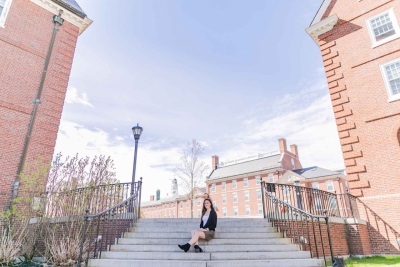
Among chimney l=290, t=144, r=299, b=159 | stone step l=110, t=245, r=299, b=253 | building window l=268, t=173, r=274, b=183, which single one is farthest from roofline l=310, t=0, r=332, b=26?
chimney l=290, t=144, r=299, b=159

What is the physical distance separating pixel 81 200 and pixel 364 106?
12.2 m

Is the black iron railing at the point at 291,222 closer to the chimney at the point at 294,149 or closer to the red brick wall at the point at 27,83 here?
the red brick wall at the point at 27,83

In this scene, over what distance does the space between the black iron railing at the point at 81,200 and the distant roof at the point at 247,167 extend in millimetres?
38832

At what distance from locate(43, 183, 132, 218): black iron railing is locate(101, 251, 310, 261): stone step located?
1979mm

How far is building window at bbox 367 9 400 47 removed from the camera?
11.3 metres

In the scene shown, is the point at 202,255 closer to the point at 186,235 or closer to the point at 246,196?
the point at 186,235

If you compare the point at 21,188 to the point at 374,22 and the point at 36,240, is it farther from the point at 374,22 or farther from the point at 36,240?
the point at 374,22

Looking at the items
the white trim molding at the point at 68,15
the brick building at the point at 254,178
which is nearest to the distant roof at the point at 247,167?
the brick building at the point at 254,178

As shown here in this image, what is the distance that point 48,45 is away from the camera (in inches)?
475

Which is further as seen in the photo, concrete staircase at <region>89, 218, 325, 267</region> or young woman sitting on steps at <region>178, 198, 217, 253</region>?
young woman sitting on steps at <region>178, 198, 217, 253</region>

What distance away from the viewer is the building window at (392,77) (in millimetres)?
10539

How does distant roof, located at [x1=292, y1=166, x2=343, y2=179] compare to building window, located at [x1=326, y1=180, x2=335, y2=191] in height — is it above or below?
above

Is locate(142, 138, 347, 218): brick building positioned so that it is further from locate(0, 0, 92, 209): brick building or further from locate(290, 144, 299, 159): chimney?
locate(0, 0, 92, 209): brick building

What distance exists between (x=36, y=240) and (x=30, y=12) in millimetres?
10715
